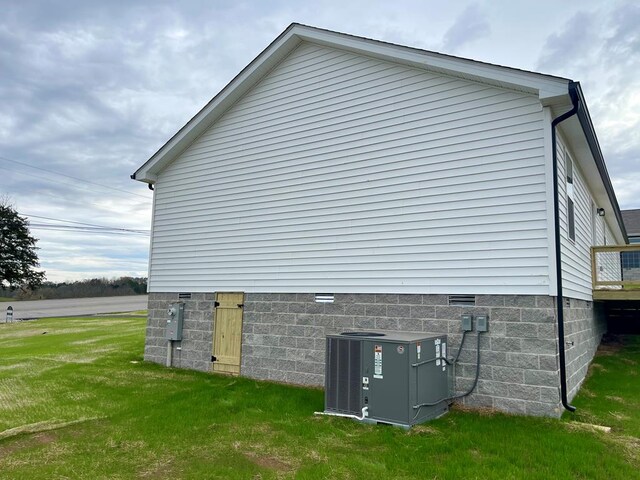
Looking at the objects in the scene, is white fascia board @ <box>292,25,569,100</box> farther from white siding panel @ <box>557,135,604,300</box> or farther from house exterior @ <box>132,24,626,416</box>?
white siding panel @ <box>557,135,604,300</box>

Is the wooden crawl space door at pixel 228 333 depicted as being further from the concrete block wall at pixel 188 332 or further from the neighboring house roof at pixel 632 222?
the neighboring house roof at pixel 632 222

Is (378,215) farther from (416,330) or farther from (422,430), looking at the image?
(422,430)

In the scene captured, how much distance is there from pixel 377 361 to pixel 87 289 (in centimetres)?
4963

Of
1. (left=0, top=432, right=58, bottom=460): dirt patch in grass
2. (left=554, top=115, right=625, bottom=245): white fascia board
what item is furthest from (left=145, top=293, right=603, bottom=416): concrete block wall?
(left=0, top=432, right=58, bottom=460): dirt patch in grass

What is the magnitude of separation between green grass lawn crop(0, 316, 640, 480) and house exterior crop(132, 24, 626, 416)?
0.75 metres

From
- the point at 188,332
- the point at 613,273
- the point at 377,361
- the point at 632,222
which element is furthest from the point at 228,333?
the point at 632,222

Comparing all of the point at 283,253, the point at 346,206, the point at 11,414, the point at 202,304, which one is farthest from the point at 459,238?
the point at 11,414

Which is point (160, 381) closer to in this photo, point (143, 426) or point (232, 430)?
point (143, 426)

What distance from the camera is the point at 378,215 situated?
7641 millimetres

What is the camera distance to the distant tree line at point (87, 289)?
143 ft

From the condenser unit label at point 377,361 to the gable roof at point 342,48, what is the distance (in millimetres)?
4199

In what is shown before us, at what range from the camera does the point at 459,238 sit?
22.3 ft

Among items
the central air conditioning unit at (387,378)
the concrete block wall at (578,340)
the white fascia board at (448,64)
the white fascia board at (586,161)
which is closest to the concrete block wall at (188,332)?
the central air conditioning unit at (387,378)

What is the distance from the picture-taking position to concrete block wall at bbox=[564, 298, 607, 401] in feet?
22.0
